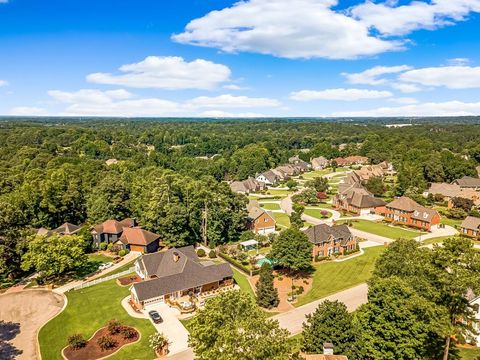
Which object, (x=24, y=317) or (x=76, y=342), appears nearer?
(x=76, y=342)

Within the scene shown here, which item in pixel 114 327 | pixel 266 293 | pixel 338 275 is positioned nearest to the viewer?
pixel 114 327

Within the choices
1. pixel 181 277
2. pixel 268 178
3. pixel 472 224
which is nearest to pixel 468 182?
pixel 472 224

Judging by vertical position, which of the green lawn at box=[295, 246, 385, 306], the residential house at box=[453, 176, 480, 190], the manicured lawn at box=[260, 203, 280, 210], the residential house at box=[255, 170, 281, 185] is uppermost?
the residential house at box=[453, 176, 480, 190]

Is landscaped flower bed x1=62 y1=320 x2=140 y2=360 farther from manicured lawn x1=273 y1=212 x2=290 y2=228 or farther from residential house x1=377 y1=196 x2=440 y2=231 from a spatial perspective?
residential house x1=377 y1=196 x2=440 y2=231

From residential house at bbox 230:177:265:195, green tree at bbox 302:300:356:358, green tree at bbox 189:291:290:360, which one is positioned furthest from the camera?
residential house at bbox 230:177:265:195

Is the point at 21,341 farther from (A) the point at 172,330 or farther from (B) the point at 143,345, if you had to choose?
(A) the point at 172,330

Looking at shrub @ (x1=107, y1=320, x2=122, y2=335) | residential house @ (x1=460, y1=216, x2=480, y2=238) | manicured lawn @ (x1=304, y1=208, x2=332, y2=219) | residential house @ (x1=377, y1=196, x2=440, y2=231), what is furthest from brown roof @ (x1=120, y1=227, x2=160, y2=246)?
residential house @ (x1=460, y1=216, x2=480, y2=238)

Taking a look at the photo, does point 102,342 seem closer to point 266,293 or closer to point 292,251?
point 266,293
